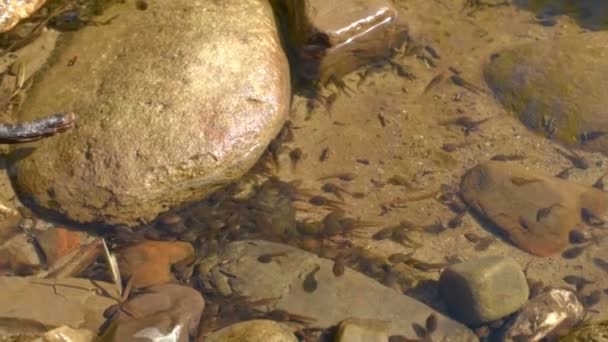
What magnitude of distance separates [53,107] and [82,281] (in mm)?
1376

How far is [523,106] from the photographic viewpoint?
6879mm

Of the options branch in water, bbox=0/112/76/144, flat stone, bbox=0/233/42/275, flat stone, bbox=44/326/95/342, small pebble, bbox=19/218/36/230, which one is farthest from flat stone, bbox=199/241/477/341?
branch in water, bbox=0/112/76/144

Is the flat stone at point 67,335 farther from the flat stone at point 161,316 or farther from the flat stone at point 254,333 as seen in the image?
the flat stone at point 254,333

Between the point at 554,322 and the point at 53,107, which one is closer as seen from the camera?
the point at 554,322

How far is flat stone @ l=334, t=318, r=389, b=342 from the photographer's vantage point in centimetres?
516

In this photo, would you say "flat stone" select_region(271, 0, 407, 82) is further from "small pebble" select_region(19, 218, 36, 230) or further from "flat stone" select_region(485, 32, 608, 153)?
"small pebble" select_region(19, 218, 36, 230)

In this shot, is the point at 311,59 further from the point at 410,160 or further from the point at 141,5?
the point at 141,5

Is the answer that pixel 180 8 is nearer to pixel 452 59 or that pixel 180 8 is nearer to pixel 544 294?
pixel 452 59

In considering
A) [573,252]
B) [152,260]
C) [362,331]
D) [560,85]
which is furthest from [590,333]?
[152,260]

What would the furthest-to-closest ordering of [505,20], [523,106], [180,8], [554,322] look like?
[505,20]
[523,106]
[180,8]
[554,322]

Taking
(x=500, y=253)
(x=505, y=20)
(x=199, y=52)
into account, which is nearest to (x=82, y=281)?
(x=199, y=52)

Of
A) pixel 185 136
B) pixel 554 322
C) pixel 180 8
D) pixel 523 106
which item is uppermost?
pixel 180 8

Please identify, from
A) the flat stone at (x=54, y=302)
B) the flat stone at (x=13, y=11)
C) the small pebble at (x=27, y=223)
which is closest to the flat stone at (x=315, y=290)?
the flat stone at (x=54, y=302)

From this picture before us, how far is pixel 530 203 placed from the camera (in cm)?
623
